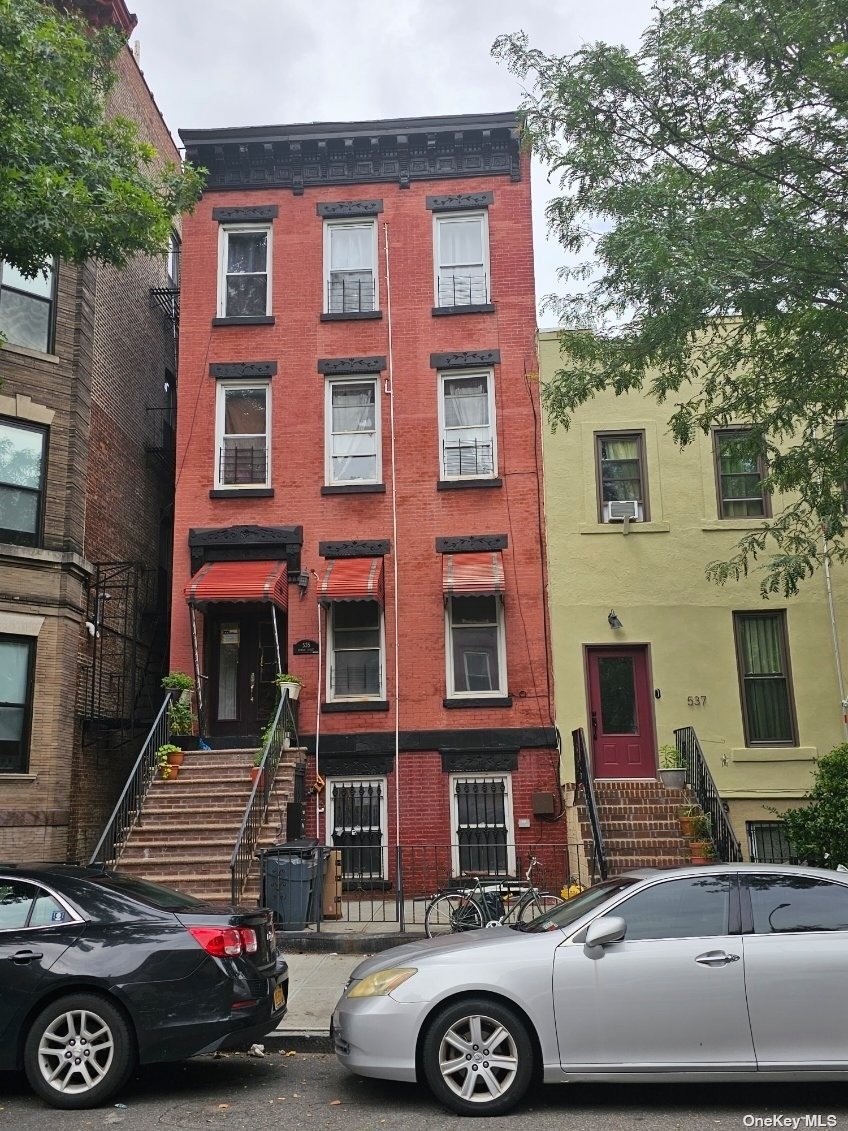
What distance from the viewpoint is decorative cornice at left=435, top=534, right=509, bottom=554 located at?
1675 centimetres

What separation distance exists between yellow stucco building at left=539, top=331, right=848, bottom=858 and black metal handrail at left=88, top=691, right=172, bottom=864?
20.5ft

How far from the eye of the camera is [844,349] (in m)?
11.7

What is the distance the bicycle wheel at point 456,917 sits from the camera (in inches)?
445

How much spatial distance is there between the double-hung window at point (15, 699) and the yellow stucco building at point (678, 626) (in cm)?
814

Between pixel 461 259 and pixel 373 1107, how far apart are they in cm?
1484

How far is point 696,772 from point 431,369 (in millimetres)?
8041

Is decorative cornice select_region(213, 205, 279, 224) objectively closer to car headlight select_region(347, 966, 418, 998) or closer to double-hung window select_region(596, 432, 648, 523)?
double-hung window select_region(596, 432, 648, 523)

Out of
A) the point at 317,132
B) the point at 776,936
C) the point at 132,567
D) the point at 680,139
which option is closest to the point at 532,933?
the point at 776,936

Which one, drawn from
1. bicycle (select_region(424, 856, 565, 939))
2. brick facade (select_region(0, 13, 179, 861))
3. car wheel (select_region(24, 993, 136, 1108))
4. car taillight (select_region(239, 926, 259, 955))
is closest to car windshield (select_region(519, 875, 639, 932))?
car taillight (select_region(239, 926, 259, 955))

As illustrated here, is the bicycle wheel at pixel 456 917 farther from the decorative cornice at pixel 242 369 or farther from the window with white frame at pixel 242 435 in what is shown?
the decorative cornice at pixel 242 369

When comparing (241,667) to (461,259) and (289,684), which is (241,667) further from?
(461,259)

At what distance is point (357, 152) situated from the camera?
60.2 ft

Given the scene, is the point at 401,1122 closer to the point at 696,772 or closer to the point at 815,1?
the point at 696,772

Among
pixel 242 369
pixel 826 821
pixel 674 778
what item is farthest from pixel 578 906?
pixel 242 369
